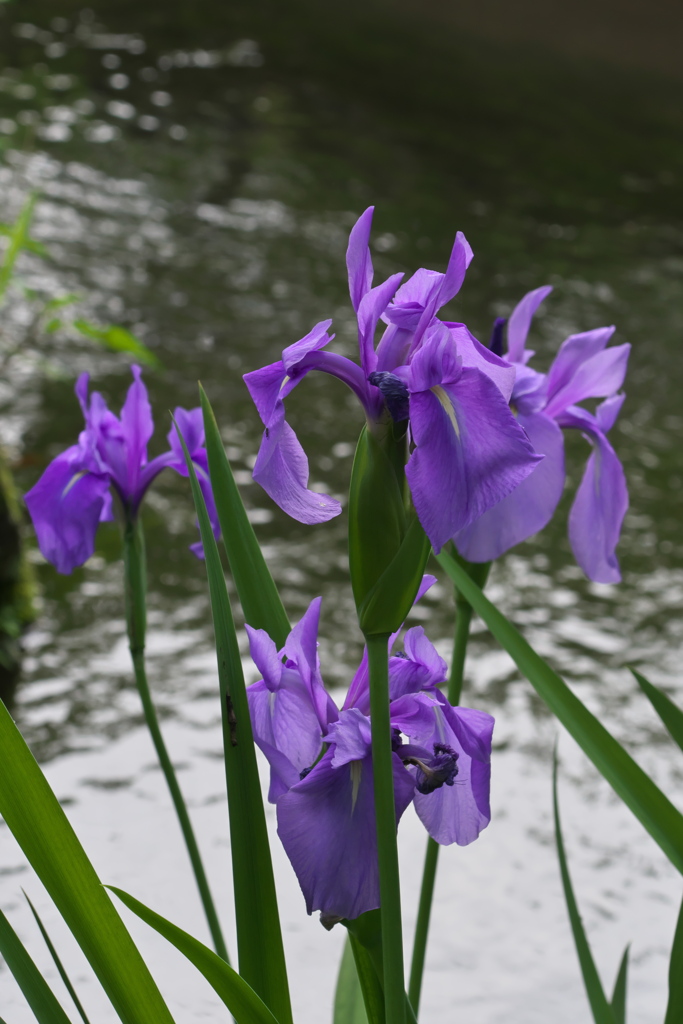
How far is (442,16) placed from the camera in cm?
505

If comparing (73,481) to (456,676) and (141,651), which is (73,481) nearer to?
(141,651)

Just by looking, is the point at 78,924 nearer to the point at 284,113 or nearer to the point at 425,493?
the point at 425,493

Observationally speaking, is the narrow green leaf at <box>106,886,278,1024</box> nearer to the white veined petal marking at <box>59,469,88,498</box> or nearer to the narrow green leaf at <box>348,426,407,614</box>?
the narrow green leaf at <box>348,426,407,614</box>

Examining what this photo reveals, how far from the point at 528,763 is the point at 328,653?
27 centimetres

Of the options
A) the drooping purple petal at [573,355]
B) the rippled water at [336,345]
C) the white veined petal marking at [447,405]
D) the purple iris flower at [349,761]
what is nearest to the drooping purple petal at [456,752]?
the purple iris flower at [349,761]

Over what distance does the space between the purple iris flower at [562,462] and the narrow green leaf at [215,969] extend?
0.18m

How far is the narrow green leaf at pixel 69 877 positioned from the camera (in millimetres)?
330

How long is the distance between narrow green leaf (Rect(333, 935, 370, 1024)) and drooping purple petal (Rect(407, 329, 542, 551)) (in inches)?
13.4

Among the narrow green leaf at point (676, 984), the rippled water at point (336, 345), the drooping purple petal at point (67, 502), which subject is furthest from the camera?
the rippled water at point (336, 345)

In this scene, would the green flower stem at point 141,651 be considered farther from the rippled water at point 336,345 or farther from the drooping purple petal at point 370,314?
the rippled water at point 336,345

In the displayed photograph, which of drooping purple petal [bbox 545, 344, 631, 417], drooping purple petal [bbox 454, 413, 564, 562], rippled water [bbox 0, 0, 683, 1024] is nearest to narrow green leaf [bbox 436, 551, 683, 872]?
drooping purple petal [bbox 454, 413, 564, 562]

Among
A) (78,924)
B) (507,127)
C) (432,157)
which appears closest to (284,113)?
(432,157)

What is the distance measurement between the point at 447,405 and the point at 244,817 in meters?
0.16

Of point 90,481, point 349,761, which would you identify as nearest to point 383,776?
point 349,761
